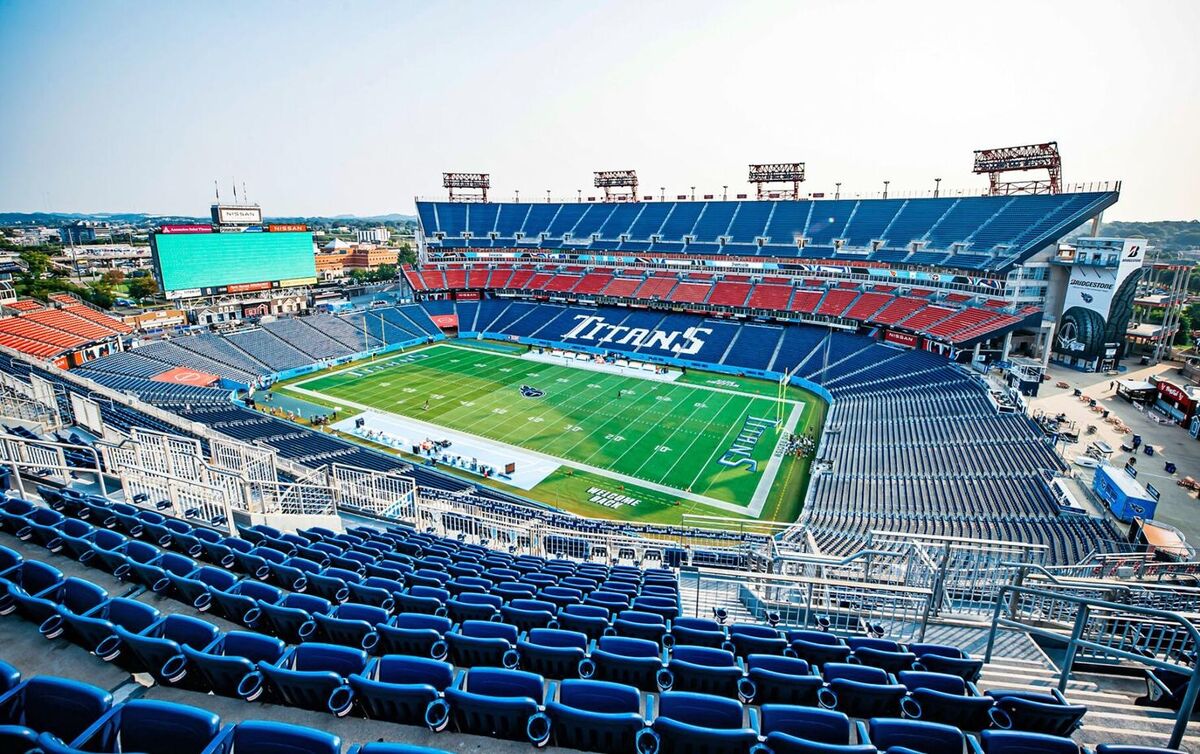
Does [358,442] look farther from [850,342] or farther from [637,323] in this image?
[850,342]

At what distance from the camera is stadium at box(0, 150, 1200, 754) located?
16.1 feet

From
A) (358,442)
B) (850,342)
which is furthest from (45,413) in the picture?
(850,342)

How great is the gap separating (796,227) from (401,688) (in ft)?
199

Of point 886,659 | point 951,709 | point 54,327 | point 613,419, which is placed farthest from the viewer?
point 54,327

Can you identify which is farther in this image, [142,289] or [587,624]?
[142,289]

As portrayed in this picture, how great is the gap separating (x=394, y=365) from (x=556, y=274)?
24.4 m

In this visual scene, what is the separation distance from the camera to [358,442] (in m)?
32.5

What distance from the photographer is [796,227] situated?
58000 millimetres

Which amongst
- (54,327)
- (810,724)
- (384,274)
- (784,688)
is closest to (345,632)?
(784,688)

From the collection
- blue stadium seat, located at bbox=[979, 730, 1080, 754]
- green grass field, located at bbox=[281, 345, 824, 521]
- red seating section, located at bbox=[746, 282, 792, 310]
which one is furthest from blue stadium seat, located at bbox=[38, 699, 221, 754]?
red seating section, located at bbox=[746, 282, 792, 310]

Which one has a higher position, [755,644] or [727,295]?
[755,644]

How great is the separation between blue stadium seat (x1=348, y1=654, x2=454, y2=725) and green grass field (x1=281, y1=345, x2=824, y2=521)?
20.3 metres

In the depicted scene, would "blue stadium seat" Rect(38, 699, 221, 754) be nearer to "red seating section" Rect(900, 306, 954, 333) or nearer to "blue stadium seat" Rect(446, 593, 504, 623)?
"blue stadium seat" Rect(446, 593, 504, 623)

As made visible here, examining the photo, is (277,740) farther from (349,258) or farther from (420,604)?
(349,258)
